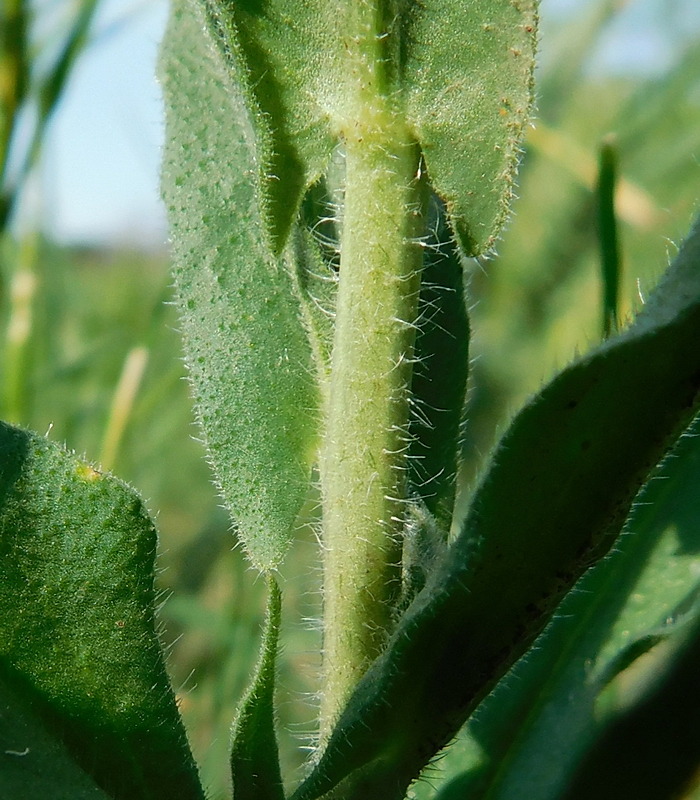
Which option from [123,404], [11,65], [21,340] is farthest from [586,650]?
[11,65]

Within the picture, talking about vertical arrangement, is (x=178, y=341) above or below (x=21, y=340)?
below

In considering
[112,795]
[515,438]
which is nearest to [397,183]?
[515,438]

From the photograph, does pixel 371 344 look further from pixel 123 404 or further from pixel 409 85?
pixel 123 404

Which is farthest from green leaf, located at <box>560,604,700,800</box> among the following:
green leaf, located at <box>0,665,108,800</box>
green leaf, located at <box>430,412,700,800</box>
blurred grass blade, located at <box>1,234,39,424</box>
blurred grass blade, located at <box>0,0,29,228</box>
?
blurred grass blade, located at <box>0,0,29,228</box>

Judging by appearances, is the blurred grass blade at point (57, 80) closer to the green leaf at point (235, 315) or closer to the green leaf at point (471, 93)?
the green leaf at point (235, 315)

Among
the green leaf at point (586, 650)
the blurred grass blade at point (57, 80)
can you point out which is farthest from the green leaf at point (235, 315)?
the blurred grass blade at point (57, 80)

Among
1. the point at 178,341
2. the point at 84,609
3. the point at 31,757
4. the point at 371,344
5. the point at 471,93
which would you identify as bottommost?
the point at 178,341
